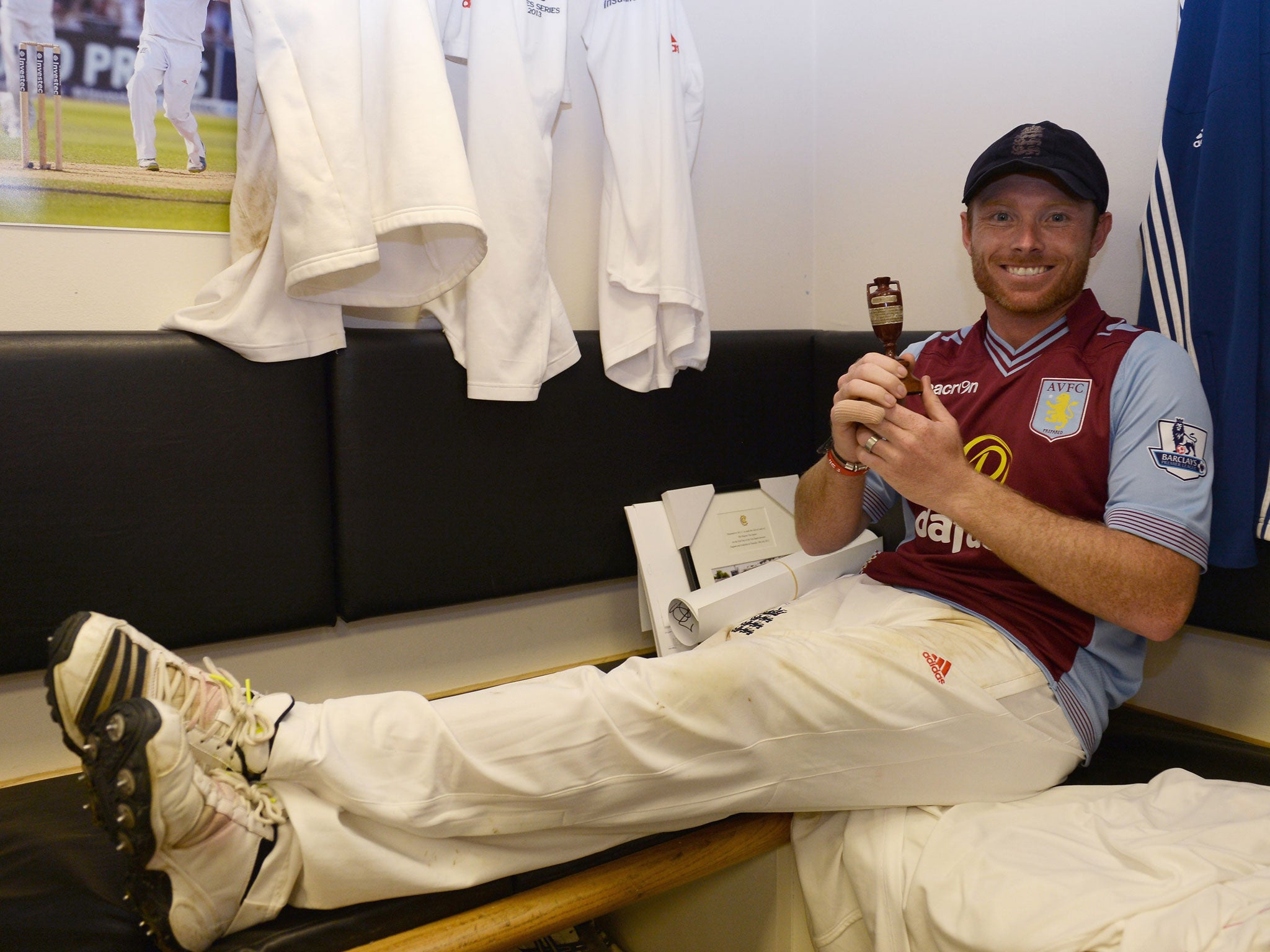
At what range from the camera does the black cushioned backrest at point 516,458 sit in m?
1.43

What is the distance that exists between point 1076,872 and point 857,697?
0.29 m

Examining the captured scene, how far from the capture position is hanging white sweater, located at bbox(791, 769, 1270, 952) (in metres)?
0.83

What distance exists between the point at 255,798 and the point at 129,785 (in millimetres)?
151

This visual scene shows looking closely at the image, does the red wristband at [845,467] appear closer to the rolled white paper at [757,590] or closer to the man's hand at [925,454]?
the man's hand at [925,454]

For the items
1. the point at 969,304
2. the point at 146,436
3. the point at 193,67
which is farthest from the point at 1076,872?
the point at 193,67

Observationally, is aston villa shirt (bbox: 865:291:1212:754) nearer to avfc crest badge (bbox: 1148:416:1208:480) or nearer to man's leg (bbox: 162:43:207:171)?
avfc crest badge (bbox: 1148:416:1208:480)

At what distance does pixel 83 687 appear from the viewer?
2.68 ft

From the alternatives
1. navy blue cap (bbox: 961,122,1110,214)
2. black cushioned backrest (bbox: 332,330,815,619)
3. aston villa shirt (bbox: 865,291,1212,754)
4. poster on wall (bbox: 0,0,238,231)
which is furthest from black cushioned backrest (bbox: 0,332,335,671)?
navy blue cap (bbox: 961,122,1110,214)

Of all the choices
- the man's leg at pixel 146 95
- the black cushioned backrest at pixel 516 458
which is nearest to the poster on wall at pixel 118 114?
the man's leg at pixel 146 95

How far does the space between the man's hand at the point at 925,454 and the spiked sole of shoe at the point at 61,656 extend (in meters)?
0.97

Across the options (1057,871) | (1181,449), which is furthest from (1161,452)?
(1057,871)

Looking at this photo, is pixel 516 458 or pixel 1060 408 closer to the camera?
pixel 1060 408

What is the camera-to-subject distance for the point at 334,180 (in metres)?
1.24

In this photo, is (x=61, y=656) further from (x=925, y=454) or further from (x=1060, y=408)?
(x=1060, y=408)
